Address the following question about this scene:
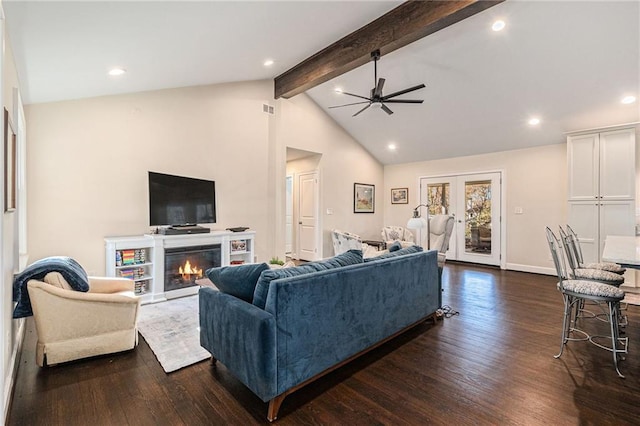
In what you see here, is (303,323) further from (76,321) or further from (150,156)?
(150,156)

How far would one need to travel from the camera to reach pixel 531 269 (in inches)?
235

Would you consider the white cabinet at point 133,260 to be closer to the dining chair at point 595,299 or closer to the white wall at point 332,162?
the white wall at point 332,162

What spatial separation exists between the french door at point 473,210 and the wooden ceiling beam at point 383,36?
150 inches

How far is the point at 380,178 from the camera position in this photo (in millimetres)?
8289

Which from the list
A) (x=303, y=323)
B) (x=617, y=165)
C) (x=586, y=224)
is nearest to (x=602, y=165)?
(x=617, y=165)

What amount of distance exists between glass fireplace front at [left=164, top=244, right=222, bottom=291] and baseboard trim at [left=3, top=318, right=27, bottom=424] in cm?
145

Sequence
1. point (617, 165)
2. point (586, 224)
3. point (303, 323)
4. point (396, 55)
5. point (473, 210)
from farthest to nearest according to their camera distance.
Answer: point (473, 210), point (586, 224), point (617, 165), point (396, 55), point (303, 323)

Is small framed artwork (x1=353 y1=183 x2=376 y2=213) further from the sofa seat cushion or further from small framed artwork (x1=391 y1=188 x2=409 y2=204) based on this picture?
the sofa seat cushion

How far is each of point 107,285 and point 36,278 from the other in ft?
2.33

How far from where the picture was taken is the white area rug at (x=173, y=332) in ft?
8.37

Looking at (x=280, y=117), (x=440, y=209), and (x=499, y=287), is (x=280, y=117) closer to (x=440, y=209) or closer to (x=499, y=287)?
(x=440, y=209)

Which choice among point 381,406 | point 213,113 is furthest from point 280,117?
point 381,406

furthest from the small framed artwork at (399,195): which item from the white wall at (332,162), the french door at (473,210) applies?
the french door at (473,210)

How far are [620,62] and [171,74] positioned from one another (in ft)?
18.1
